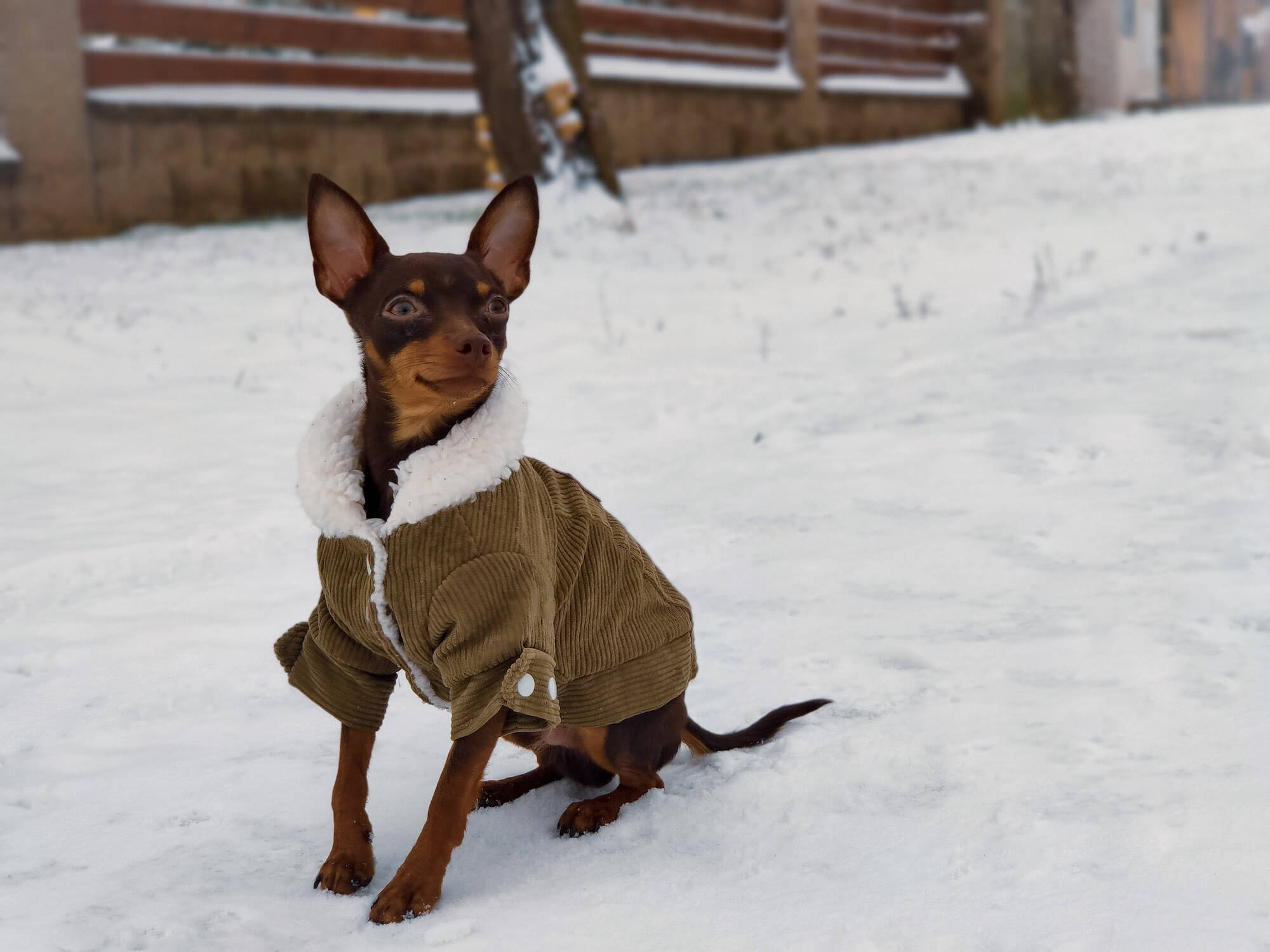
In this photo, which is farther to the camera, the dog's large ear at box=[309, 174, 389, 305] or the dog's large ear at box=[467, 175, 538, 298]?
the dog's large ear at box=[467, 175, 538, 298]

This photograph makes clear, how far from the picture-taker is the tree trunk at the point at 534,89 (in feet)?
32.8

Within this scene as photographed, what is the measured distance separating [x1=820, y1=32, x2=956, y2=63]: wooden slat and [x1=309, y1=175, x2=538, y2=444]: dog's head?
1654 centimetres

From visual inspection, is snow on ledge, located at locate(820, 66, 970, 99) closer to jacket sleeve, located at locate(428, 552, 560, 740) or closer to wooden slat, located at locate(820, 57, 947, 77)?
wooden slat, located at locate(820, 57, 947, 77)

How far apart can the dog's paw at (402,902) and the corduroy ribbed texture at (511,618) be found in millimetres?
275

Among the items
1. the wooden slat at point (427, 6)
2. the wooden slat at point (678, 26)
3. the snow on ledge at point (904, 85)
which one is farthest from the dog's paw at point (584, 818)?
the snow on ledge at point (904, 85)

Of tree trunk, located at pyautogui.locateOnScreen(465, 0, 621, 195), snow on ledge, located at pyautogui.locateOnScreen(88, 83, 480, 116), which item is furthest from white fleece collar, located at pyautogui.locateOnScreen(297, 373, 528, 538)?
snow on ledge, located at pyautogui.locateOnScreen(88, 83, 480, 116)

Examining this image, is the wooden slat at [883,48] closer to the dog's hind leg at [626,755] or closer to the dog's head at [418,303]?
the dog's head at [418,303]

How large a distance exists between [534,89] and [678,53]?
575cm

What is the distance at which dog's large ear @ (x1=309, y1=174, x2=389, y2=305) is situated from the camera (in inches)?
85.4

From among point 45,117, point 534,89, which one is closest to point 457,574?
point 534,89

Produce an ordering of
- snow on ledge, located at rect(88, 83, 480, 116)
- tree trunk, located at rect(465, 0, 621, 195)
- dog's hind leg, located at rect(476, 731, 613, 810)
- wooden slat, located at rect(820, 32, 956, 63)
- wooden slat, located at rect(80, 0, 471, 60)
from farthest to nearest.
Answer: wooden slat, located at rect(820, 32, 956, 63) < snow on ledge, located at rect(88, 83, 480, 116) < wooden slat, located at rect(80, 0, 471, 60) < tree trunk, located at rect(465, 0, 621, 195) < dog's hind leg, located at rect(476, 731, 613, 810)

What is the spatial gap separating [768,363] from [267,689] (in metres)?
4.00

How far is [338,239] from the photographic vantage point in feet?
7.23

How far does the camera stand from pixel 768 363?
646 cm
